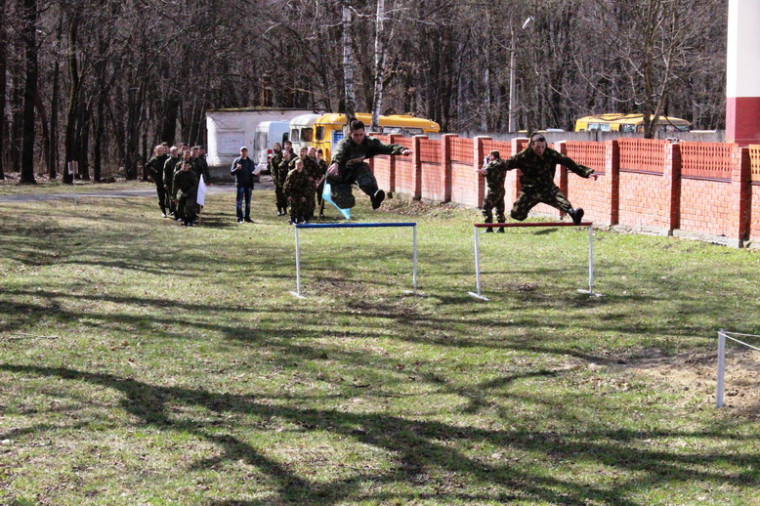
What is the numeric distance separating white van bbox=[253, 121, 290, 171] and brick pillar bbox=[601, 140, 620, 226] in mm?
22547

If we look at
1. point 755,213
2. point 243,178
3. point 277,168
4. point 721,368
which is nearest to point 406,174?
point 277,168

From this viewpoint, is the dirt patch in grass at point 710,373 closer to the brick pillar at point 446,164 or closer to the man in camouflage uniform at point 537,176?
the man in camouflage uniform at point 537,176

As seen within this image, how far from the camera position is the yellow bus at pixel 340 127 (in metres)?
38.5

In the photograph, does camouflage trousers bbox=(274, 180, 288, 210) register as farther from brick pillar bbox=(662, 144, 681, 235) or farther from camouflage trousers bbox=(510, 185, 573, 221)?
camouflage trousers bbox=(510, 185, 573, 221)

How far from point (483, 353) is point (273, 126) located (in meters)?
34.5

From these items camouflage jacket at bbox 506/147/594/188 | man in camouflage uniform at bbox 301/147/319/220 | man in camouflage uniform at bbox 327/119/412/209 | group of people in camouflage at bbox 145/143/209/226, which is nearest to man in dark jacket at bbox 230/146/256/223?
group of people in camouflage at bbox 145/143/209/226

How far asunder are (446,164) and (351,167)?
1692cm

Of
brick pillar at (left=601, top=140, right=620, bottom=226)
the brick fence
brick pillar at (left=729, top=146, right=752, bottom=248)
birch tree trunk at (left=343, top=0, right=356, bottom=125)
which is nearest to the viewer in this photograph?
brick pillar at (left=729, top=146, right=752, bottom=248)

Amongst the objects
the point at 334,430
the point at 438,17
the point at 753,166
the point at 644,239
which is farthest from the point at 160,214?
the point at 438,17

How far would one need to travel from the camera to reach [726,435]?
8.55 m

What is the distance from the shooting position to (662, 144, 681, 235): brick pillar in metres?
21.0

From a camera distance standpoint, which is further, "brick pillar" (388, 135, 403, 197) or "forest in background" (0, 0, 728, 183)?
"forest in background" (0, 0, 728, 183)

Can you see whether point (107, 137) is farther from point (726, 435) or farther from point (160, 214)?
point (726, 435)

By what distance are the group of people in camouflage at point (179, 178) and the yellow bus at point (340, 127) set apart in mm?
10070
